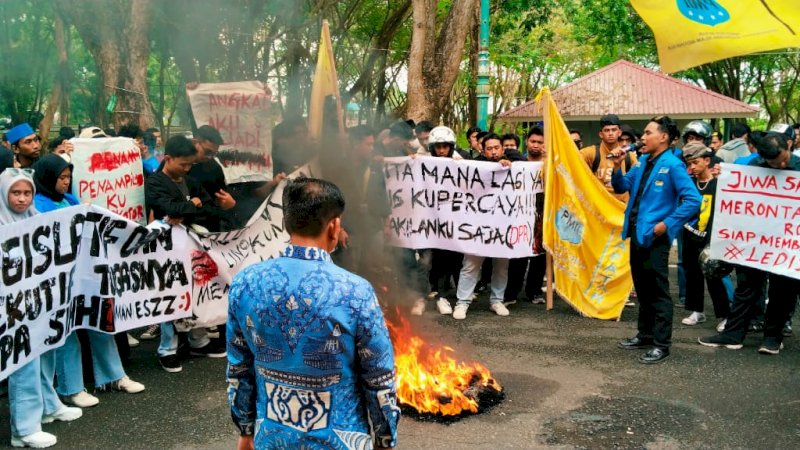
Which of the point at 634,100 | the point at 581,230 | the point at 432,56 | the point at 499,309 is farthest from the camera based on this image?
the point at 634,100

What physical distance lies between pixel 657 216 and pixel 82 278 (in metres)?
4.45

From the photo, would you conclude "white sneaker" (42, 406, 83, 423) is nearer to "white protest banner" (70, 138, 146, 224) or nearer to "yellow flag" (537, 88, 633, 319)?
"white protest banner" (70, 138, 146, 224)

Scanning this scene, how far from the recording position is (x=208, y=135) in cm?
615

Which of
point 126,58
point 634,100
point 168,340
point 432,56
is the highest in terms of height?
point 432,56

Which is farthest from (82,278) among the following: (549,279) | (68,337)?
(549,279)

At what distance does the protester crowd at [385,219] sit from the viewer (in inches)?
199

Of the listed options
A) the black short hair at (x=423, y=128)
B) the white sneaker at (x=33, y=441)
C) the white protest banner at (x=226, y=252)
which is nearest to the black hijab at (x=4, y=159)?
the white protest banner at (x=226, y=252)

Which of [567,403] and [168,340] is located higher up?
[168,340]

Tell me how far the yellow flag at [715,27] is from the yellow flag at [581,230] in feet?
7.14

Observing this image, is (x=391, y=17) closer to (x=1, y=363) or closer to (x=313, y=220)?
(x=1, y=363)

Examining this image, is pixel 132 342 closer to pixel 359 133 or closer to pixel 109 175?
pixel 109 175

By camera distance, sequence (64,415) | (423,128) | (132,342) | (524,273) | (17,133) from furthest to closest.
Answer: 1. (423,128)
2. (524,273)
3. (132,342)
4. (17,133)
5. (64,415)

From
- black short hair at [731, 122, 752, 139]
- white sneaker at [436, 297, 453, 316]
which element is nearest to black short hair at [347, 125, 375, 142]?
white sneaker at [436, 297, 453, 316]

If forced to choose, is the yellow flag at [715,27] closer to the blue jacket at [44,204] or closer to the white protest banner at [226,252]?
the white protest banner at [226,252]
